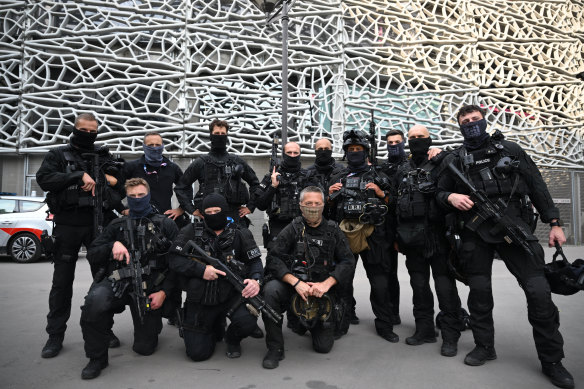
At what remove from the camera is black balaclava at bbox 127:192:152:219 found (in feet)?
11.1

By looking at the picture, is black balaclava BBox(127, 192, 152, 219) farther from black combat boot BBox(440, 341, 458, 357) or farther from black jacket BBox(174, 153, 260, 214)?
black combat boot BBox(440, 341, 458, 357)

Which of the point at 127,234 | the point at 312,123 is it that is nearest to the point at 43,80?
the point at 312,123

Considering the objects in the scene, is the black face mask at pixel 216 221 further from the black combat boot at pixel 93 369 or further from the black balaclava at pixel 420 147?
the black balaclava at pixel 420 147

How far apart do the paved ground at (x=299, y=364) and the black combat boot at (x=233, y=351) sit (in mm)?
51

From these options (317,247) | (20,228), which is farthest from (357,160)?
(20,228)

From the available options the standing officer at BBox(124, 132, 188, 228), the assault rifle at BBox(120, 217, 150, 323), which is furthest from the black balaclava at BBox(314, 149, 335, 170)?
the assault rifle at BBox(120, 217, 150, 323)

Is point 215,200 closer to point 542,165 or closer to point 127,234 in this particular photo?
point 127,234

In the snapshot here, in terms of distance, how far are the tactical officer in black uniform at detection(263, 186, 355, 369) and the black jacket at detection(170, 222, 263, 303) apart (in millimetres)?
215

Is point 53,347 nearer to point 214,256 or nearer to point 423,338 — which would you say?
point 214,256

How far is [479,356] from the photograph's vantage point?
303cm

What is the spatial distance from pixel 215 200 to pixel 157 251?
28.6 inches

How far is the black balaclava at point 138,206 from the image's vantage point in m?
3.39

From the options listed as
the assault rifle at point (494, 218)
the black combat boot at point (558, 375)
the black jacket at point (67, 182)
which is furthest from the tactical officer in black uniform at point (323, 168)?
the black combat boot at point (558, 375)

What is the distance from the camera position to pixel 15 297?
5.36 meters
